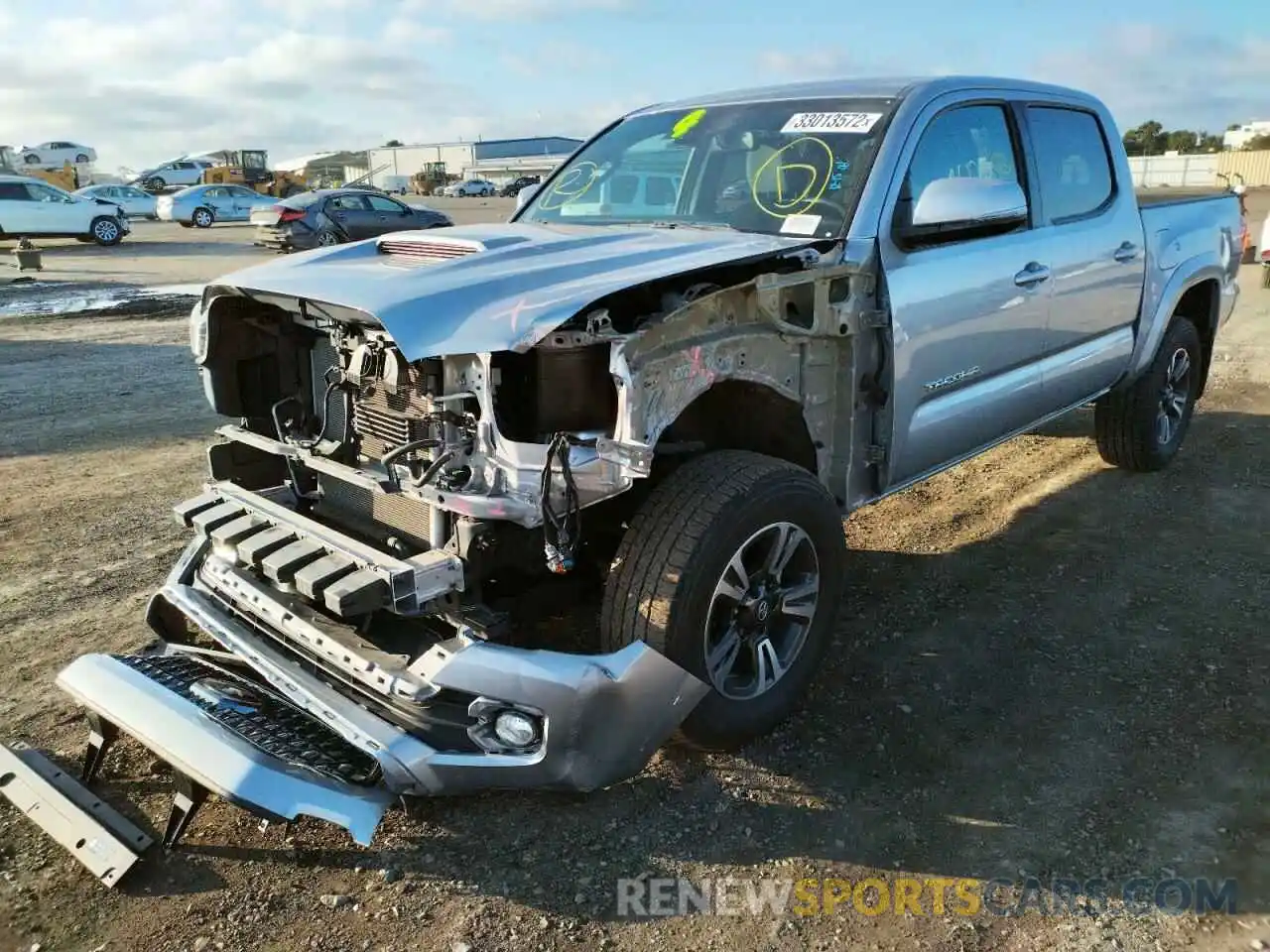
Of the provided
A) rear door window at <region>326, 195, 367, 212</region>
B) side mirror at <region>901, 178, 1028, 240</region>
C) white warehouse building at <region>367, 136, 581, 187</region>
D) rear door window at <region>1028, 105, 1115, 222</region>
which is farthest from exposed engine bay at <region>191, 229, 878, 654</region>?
white warehouse building at <region>367, 136, 581, 187</region>

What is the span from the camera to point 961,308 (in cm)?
381

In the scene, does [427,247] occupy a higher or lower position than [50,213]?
lower

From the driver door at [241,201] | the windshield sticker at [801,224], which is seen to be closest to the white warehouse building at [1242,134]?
the driver door at [241,201]

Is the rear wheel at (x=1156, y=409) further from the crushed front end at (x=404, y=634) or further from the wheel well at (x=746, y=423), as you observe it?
the crushed front end at (x=404, y=634)

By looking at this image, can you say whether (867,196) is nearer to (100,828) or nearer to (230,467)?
(230,467)

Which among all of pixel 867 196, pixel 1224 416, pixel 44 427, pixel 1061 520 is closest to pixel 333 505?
pixel 867 196

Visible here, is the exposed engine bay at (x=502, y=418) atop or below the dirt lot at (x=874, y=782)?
atop

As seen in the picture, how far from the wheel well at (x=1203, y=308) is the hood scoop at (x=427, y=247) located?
453 cm

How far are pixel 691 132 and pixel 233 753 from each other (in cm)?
303

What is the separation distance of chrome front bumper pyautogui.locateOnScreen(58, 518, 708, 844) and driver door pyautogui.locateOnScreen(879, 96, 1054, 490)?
1.54 m

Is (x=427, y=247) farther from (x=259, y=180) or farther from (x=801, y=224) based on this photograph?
(x=259, y=180)

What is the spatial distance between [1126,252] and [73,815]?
4.95 meters

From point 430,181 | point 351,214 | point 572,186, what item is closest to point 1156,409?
point 572,186

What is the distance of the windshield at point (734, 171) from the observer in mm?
3664
